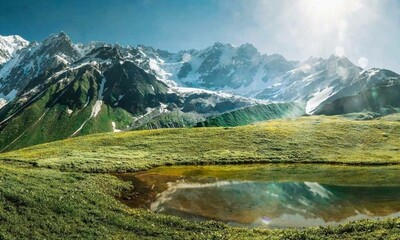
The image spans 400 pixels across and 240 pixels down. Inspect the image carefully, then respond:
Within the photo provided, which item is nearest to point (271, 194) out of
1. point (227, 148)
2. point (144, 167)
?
point (144, 167)

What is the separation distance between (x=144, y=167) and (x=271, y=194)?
29835 millimetres

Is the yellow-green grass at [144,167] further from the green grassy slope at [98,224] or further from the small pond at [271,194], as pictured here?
the small pond at [271,194]

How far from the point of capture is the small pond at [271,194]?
38.8m

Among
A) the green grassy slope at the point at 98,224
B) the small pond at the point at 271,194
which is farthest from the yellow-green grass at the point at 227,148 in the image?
the green grassy slope at the point at 98,224

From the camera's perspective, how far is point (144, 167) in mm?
71500

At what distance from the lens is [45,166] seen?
2677 inches

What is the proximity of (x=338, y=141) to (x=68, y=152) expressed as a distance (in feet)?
212

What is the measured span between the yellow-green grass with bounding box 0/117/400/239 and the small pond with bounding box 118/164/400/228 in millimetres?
4617

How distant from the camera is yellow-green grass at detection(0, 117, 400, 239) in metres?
30.2

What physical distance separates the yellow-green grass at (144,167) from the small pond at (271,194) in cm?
462

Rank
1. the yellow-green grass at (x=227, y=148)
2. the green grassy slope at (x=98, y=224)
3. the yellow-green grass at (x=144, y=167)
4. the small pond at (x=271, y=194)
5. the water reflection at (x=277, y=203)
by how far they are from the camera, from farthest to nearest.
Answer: the yellow-green grass at (x=227, y=148)
the small pond at (x=271, y=194)
the water reflection at (x=277, y=203)
the yellow-green grass at (x=144, y=167)
the green grassy slope at (x=98, y=224)

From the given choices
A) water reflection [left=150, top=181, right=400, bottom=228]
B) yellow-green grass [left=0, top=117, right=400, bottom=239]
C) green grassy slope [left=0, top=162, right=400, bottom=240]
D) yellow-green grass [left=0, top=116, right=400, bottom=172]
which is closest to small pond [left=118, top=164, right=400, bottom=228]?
water reflection [left=150, top=181, right=400, bottom=228]

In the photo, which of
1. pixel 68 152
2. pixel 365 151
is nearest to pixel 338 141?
pixel 365 151

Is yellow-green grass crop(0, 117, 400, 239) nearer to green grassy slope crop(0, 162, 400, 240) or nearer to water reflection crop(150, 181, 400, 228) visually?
green grassy slope crop(0, 162, 400, 240)
